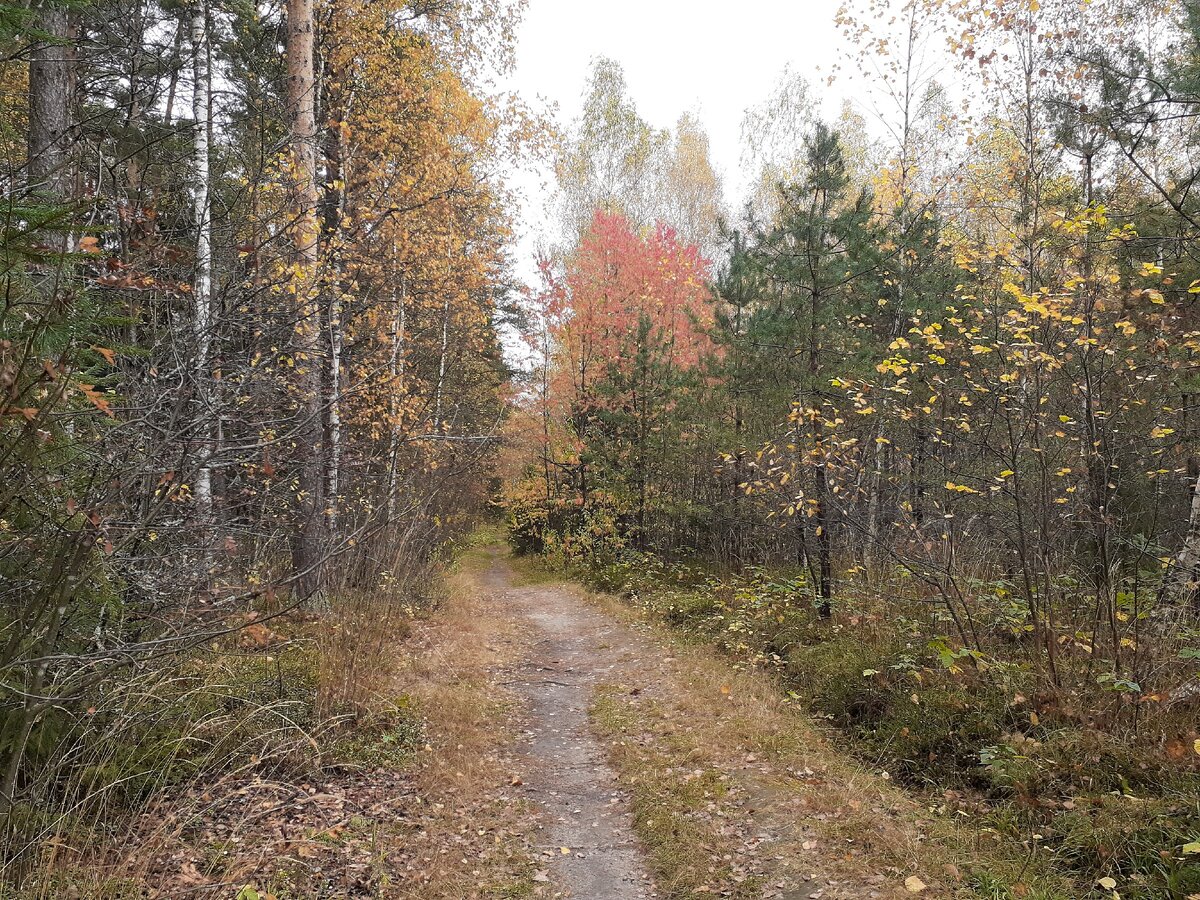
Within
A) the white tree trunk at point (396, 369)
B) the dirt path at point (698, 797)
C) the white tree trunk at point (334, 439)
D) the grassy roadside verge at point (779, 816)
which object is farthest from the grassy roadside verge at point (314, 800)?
the white tree trunk at point (396, 369)

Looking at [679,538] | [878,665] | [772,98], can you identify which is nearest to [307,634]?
[878,665]

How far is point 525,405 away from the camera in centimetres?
1969

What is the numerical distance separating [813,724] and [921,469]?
777 cm

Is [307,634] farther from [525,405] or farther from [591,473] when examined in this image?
[525,405]

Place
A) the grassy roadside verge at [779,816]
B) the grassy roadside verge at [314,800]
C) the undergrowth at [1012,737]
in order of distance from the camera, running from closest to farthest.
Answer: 1. the grassy roadside verge at [314,800]
2. the undergrowth at [1012,737]
3. the grassy roadside verge at [779,816]

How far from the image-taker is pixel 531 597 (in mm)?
14172

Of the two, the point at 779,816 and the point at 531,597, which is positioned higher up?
the point at 779,816

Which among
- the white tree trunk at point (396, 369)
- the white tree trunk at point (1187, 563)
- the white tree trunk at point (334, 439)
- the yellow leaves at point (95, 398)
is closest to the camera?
the yellow leaves at point (95, 398)

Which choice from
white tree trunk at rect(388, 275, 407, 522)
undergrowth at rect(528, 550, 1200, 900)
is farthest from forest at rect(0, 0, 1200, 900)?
white tree trunk at rect(388, 275, 407, 522)

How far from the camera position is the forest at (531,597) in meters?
3.02

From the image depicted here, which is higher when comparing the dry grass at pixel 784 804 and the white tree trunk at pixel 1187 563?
the white tree trunk at pixel 1187 563

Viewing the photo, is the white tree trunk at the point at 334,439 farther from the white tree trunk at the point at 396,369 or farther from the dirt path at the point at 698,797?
the dirt path at the point at 698,797

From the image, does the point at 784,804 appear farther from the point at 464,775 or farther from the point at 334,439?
the point at 334,439

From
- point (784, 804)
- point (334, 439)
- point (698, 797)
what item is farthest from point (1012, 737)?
point (334, 439)
